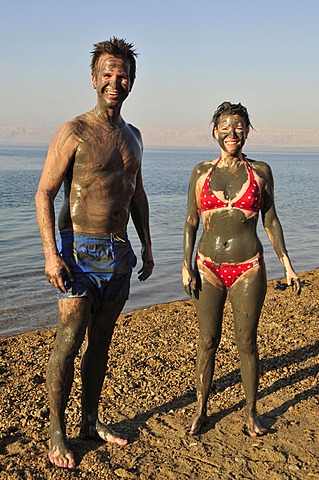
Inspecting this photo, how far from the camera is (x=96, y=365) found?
455 cm

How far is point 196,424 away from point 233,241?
151cm

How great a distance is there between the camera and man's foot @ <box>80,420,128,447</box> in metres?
4.57

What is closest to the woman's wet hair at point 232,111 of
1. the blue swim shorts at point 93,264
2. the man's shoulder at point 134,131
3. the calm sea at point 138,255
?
the man's shoulder at point 134,131

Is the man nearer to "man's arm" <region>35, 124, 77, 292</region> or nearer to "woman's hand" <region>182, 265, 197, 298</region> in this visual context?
"man's arm" <region>35, 124, 77, 292</region>

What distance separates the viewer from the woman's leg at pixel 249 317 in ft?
15.1

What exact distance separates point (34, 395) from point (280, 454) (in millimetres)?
2377

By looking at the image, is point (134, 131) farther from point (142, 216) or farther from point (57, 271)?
point (57, 271)

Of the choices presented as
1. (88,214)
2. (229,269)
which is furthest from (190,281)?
(88,214)

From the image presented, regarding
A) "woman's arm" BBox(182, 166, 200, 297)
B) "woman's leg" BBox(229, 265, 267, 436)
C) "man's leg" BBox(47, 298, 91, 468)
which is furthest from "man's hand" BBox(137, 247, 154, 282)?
"man's leg" BBox(47, 298, 91, 468)

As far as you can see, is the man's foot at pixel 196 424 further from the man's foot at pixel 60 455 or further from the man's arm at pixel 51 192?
the man's arm at pixel 51 192

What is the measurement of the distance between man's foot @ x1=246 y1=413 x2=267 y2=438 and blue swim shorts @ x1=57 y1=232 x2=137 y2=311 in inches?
60.6

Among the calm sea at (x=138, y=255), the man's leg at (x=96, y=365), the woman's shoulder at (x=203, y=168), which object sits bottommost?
the calm sea at (x=138, y=255)

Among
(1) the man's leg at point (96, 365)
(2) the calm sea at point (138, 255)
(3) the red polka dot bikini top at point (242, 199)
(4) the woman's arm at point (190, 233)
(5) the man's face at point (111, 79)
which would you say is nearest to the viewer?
(5) the man's face at point (111, 79)

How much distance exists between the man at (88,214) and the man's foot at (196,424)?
101 centimetres
